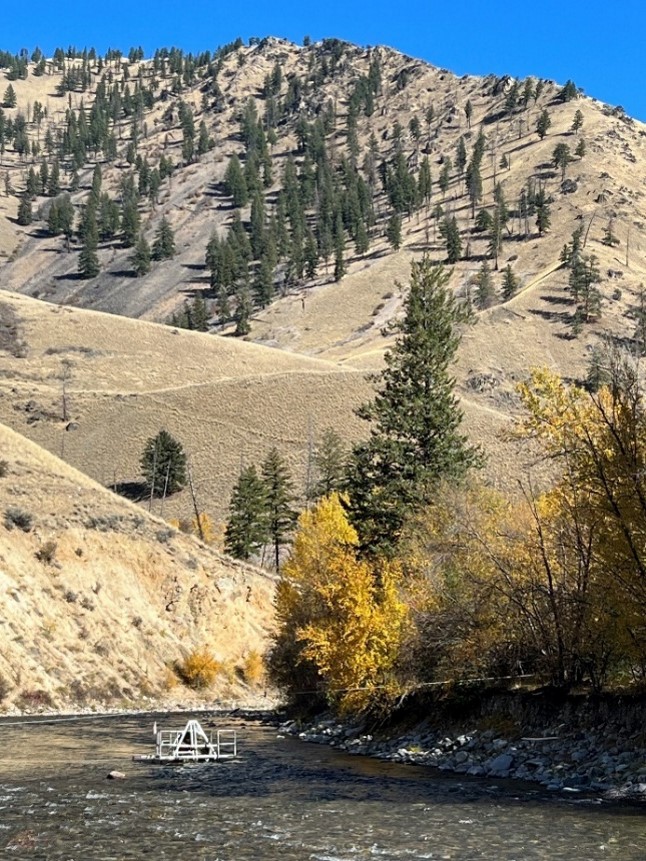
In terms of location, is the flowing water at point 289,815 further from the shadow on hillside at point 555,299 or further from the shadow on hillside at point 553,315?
the shadow on hillside at point 555,299

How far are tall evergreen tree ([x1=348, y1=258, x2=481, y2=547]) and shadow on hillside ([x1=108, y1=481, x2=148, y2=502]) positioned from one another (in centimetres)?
5382

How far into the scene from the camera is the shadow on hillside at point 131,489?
9506 centimetres

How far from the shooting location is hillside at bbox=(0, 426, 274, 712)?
157 feet

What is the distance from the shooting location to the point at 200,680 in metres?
52.6

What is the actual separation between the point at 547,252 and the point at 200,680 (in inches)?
5353

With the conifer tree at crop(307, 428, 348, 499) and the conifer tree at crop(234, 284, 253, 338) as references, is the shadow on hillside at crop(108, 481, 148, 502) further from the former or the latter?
the conifer tree at crop(234, 284, 253, 338)

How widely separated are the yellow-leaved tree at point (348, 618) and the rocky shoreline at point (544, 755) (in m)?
2.82

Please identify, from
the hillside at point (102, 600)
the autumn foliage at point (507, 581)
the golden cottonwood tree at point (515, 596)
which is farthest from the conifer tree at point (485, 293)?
the golden cottonwood tree at point (515, 596)

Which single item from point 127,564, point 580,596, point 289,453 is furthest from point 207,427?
point 580,596

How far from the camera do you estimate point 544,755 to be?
23.9 m

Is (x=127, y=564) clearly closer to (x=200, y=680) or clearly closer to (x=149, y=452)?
(x=200, y=680)

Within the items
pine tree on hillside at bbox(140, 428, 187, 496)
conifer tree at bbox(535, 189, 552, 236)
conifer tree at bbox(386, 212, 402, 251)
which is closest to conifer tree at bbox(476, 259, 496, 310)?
conifer tree at bbox(535, 189, 552, 236)

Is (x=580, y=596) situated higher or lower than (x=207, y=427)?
lower

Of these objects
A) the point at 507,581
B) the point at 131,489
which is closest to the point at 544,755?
the point at 507,581
